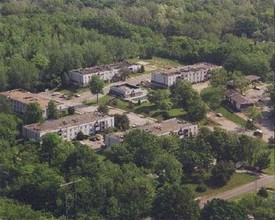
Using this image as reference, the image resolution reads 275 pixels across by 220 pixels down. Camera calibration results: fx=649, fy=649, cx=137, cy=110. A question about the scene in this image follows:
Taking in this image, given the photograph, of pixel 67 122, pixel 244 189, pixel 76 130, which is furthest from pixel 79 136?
pixel 244 189

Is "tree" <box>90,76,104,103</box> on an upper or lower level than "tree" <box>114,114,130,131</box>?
upper

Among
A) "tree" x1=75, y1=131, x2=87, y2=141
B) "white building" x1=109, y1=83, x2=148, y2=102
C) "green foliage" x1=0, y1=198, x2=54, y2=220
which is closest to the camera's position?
"green foliage" x1=0, y1=198, x2=54, y2=220

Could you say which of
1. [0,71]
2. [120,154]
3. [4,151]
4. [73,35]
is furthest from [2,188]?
[73,35]

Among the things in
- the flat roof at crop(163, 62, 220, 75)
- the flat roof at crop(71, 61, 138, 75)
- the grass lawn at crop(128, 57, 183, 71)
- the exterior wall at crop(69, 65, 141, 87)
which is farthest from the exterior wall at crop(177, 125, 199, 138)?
the grass lawn at crop(128, 57, 183, 71)

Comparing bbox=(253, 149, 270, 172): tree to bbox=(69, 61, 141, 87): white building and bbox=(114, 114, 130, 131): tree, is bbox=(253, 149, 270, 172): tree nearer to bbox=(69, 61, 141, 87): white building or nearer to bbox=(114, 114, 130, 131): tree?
bbox=(114, 114, 130, 131): tree

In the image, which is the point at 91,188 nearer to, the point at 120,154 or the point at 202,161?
the point at 120,154
